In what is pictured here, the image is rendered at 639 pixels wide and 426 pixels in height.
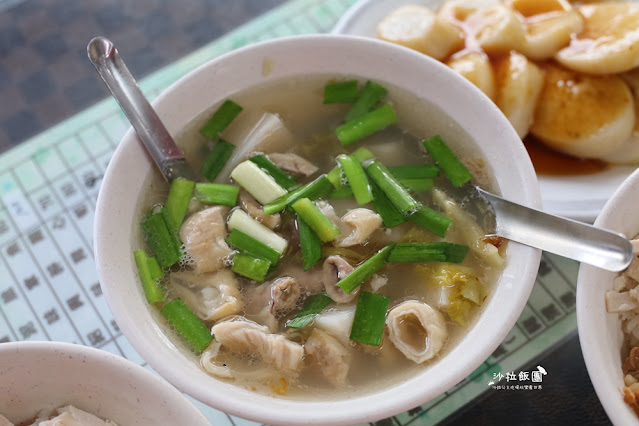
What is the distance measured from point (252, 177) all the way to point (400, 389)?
69 centimetres

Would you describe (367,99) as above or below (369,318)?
above

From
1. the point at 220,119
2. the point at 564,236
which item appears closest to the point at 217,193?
the point at 220,119

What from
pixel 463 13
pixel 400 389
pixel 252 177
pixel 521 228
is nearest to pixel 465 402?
pixel 400 389

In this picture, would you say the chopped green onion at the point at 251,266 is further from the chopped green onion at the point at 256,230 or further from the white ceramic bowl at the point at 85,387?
the white ceramic bowl at the point at 85,387

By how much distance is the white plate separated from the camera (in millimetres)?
1789

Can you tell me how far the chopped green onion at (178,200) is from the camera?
1.64 m

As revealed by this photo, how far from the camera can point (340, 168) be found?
1702 millimetres

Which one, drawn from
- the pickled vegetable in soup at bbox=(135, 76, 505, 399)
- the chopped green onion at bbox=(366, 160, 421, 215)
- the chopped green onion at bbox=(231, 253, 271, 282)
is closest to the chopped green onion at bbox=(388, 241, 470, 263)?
the pickled vegetable in soup at bbox=(135, 76, 505, 399)

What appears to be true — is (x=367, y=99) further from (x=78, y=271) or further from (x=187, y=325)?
(x=78, y=271)

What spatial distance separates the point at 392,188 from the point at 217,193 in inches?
18.7

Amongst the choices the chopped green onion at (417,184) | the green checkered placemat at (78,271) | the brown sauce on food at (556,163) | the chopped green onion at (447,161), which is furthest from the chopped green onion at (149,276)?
the brown sauce on food at (556,163)

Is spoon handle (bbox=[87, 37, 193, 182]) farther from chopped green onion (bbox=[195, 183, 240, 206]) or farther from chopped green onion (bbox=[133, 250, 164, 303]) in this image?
chopped green onion (bbox=[133, 250, 164, 303])

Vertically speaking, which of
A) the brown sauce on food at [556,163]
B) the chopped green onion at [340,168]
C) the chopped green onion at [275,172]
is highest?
the chopped green onion at [275,172]

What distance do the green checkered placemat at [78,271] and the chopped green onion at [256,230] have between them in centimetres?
49
